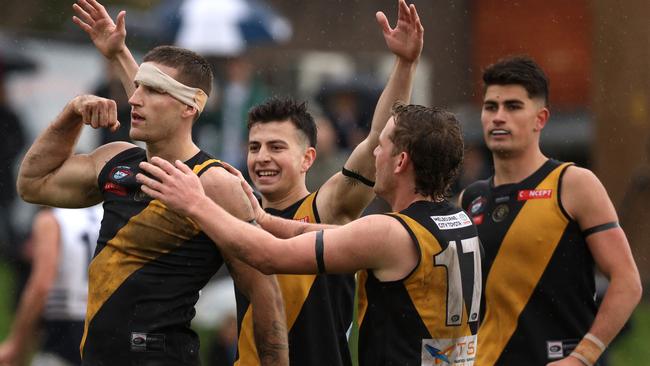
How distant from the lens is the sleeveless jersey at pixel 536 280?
22.6ft

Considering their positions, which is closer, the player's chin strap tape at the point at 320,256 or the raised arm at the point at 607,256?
the player's chin strap tape at the point at 320,256

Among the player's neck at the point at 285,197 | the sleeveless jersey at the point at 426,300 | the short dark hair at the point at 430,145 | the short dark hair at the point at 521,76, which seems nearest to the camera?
the sleeveless jersey at the point at 426,300

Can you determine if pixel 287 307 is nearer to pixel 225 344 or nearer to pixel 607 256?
pixel 607 256

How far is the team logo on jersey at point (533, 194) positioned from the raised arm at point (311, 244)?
1789mm

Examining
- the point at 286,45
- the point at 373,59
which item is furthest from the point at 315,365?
the point at 286,45

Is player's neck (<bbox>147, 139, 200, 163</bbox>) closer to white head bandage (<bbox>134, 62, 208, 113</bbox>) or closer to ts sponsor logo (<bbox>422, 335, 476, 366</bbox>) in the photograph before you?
white head bandage (<bbox>134, 62, 208, 113</bbox>)

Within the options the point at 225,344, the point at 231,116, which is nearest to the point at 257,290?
the point at 225,344

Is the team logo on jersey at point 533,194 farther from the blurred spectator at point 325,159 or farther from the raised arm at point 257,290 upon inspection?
the blurred spectator at point 325,159

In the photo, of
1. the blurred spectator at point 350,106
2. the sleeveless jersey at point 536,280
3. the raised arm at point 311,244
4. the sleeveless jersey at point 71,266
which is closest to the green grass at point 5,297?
the sleeveless jersey at point 71,266

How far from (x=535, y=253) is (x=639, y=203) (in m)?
6.47

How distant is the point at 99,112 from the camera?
233 inches

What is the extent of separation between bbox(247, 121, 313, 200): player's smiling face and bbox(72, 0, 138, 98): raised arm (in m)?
0.80

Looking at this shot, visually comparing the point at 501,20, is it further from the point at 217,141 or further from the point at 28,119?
the point at 28,119

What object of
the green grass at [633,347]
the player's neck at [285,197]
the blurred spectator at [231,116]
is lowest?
the green grass at [633,347]
